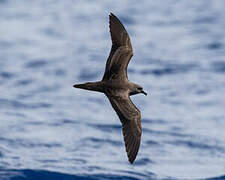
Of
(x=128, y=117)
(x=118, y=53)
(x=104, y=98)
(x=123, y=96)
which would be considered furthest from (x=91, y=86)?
(x=104, y=98)

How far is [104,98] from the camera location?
2948 cm

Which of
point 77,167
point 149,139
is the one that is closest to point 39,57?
point 149,139

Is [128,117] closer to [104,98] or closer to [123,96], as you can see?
[123,96]

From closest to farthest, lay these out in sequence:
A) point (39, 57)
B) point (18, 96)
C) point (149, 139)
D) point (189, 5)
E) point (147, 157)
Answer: point (147, 157) → point (149, 139) → point (18, 96) → point (39, 57) → point (189, 5)

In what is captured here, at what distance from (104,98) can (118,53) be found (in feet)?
47.8

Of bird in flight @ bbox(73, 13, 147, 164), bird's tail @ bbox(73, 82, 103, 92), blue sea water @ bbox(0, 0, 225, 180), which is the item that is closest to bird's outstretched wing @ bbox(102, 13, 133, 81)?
bird in flight @ bbox(73, 13, 147, 164)

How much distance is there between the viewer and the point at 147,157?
26.0 metres

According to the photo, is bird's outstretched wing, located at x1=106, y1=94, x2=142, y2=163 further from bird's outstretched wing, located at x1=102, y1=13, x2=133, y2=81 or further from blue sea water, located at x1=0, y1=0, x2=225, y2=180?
blue sea water, located at x1=0, y1=0, x2=225, y2=180

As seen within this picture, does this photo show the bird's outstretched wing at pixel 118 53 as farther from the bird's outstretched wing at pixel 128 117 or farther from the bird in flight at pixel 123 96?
the bird's outstretched wing at pixel 128 117

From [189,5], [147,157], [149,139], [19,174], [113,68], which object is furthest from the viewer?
[189,5]

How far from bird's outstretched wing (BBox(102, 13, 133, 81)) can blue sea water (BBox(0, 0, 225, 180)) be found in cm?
859

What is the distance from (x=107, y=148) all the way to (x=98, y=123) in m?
1.58

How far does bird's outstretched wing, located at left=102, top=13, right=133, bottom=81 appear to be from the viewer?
1461cm

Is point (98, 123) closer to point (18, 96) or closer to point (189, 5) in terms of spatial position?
point (18, 96)
